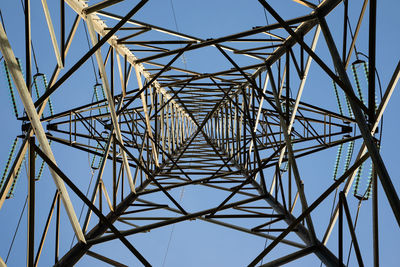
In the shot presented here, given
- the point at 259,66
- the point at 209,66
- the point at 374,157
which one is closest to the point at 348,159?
the point at 259,66

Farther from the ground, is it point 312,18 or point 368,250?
point 368,250

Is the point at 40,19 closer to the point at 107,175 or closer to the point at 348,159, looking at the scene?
the point at 107,175

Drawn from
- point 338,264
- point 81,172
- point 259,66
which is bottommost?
point 338,264

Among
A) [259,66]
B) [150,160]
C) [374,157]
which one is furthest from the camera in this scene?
[150,160]

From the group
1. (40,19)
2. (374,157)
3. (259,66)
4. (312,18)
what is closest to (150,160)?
(259,66)

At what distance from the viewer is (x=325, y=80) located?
99812mm

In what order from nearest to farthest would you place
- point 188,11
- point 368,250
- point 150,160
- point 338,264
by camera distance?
1. point 338,264
2. point 150,160
3. point 368,250
4. point 188,11

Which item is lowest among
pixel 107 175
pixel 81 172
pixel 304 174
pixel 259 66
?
pixel 259 66

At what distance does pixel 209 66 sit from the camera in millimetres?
139625

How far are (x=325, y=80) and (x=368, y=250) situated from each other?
4501cm

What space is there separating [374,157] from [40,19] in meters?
116

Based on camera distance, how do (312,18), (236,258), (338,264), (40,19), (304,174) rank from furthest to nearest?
(40,19), (304,174), (236,258), (312,18), (338,264)

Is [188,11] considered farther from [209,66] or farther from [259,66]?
[259,66]

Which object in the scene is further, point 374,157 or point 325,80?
point 325,80
